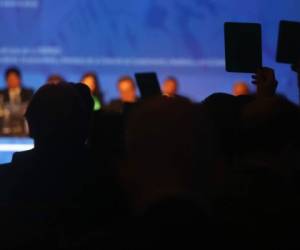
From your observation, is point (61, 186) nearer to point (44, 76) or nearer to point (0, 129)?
point (0, 129)

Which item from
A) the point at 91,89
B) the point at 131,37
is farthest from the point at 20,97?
the point at 131,37

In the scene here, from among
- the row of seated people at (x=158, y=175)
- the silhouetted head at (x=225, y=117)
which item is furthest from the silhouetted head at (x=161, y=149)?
the silhouetted head at (x=225, y=117)

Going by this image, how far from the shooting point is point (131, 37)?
27.8 ft

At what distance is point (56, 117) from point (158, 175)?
31.6 inches

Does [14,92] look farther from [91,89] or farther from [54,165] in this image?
[54,165]

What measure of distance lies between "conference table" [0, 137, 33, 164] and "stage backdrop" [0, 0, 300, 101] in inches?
87.0

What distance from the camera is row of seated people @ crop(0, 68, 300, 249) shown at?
1.38 meters

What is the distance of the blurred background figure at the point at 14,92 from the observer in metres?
7.19

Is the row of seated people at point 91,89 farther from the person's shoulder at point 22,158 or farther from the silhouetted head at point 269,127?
the silhouetted head at point 269,127

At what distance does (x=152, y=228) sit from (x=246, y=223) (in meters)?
0.27

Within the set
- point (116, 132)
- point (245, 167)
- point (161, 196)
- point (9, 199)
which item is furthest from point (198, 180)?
point (9, 199)

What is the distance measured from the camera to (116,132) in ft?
6.98

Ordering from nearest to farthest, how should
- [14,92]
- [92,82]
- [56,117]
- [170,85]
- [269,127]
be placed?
[269,127] → [56,117] → [14,92] → [92,82] → [170,85]

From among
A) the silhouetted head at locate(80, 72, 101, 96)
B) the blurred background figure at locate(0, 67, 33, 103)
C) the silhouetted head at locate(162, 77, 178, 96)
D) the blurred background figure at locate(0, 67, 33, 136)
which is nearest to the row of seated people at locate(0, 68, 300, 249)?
the blurred background figure at locate(0, 67, 33, 136)
